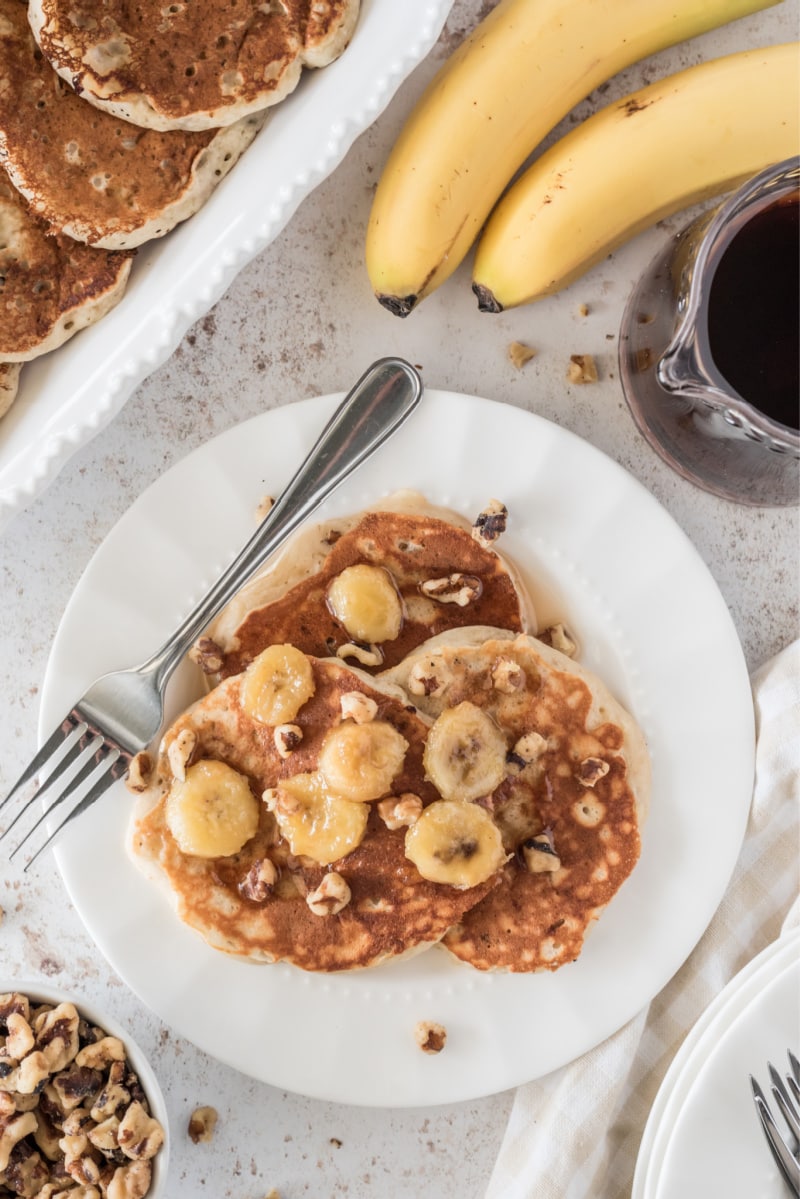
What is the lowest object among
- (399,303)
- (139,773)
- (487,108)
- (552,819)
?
(552,819)

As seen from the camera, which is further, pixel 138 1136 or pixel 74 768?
pixel 74 768

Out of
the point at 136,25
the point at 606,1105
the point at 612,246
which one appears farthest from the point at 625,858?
the point at 136,25

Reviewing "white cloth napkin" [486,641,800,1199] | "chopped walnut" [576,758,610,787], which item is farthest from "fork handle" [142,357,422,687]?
"white cloth napkin" [486,641,800,1199]

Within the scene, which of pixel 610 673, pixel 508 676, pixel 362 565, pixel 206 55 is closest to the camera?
pixel 206 55

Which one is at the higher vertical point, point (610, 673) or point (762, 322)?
point (762, 322)

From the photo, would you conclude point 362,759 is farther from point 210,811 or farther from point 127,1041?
point 127,1041

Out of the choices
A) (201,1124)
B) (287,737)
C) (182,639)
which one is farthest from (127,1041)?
(182,639)

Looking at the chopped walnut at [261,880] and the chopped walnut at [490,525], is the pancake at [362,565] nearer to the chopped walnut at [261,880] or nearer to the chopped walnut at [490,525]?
the chopped walnut at [490,525]
